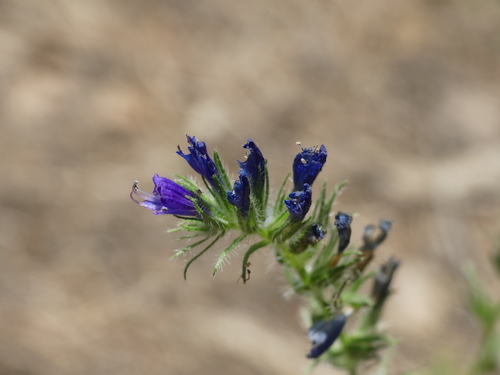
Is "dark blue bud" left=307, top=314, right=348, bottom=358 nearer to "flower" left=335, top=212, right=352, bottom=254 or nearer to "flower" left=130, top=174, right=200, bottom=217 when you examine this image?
"flower" left=335, top=212, right=352, bottom=254

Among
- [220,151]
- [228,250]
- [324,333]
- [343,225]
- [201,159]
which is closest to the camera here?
[228,250]

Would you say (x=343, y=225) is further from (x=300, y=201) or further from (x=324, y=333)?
(x=324, y=333)

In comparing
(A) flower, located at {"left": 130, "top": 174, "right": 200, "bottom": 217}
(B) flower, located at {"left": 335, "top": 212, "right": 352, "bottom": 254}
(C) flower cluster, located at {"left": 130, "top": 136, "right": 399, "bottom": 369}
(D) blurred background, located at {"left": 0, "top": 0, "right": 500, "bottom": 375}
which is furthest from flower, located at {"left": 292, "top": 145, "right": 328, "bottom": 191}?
(D) blurred background, located at {"left": 0, "top": 0, "right": 500, "bottom": 375}

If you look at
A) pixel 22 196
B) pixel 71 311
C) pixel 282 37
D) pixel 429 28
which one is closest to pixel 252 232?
pixel 71 311

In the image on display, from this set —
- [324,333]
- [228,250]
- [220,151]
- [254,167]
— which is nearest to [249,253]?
[228,250]

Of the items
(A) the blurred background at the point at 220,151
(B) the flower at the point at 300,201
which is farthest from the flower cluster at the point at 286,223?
(A) the blurred background at the point at 220,151

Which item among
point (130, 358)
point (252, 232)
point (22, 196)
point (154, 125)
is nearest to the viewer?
point (252, 232)

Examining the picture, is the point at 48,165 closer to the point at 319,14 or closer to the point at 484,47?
the point at 319,14
